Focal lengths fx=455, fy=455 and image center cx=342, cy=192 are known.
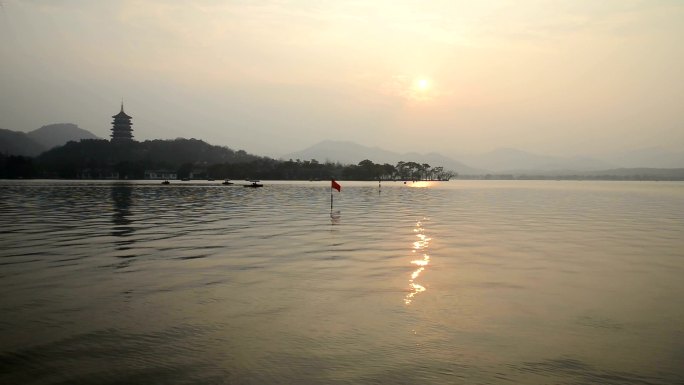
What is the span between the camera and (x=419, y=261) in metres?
17.9

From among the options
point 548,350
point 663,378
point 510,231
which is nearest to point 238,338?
point 548,350

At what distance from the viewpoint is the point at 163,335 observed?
9.06m

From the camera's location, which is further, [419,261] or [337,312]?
[419,261]

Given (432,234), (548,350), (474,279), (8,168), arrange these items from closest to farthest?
1. (548,350)
2. (474,279)
3. (432,234)
4. (8,168)

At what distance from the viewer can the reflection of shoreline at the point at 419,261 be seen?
12.7m

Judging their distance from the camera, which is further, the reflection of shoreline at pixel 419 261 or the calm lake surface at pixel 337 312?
the reflection of shoreline at pixel 419 261

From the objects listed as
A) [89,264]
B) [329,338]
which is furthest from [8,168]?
[329,338]

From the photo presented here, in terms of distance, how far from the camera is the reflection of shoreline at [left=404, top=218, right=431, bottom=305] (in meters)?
12.7

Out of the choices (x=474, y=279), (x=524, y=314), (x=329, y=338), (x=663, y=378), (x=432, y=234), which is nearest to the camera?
(x=663, y=378)

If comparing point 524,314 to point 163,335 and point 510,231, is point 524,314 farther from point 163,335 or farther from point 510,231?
point 510,231

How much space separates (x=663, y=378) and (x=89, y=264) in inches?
669

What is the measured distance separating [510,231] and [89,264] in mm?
23390

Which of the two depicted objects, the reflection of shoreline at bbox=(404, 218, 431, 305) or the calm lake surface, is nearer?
the calm lake surface

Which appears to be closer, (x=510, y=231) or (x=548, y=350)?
(x=548, y=350)
